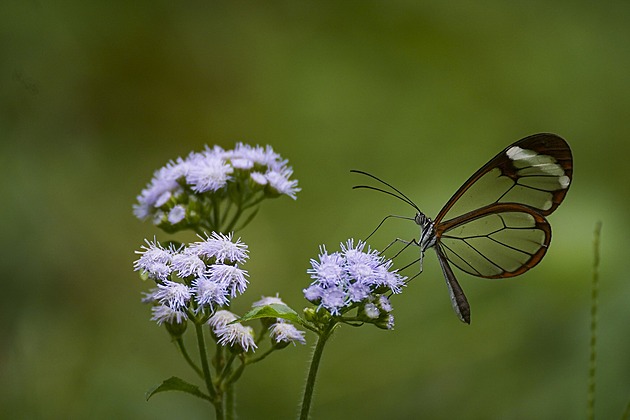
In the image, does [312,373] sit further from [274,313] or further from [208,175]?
[208,175]

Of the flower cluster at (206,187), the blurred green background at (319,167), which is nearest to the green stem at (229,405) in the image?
the flower cluster at (206,187)

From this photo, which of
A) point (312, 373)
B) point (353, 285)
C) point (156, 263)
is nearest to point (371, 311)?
point (353, 285)

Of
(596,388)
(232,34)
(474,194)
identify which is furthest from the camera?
(232,34)

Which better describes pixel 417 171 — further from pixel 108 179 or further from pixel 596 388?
pixel 596 388

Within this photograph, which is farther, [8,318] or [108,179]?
[108,179]

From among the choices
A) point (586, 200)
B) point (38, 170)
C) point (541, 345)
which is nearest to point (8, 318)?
point (38, 170)

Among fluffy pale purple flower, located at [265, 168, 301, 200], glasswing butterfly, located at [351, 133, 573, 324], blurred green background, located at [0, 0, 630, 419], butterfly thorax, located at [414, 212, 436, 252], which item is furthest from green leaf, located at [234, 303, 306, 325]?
blurred green background, located at [0, 0, 630, 419]

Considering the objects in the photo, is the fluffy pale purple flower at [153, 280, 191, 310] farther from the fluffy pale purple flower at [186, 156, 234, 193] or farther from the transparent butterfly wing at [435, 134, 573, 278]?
the transparent butterfly wing at [435, 134, 573, 278]
